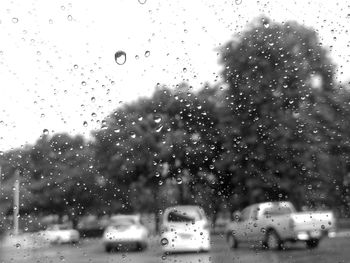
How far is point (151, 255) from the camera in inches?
115

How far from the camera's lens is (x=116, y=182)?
9.49 ft

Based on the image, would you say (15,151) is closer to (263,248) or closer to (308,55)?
(263,248)

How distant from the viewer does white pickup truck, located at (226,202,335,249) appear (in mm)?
2771

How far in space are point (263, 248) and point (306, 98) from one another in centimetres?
121

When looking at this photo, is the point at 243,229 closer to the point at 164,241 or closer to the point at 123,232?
the point at 164,241

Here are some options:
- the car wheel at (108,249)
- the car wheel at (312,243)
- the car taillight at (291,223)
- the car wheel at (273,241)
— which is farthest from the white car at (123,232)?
the car wheel at (312,243)

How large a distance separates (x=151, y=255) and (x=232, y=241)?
0.56 metres

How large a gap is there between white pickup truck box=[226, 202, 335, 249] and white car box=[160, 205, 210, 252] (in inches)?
7.2

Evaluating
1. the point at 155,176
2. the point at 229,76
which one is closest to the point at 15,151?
the point at 155,176

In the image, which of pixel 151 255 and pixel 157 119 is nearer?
pixel 151 255

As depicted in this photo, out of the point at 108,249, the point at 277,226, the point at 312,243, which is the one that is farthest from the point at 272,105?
the point at 108,249

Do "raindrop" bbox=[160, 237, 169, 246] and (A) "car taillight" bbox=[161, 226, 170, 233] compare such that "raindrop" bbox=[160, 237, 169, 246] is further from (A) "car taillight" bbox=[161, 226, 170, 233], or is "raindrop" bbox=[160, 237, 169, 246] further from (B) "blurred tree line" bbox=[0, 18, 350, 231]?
(B) "blurred tree line" bbox=[0, 18, 350, 231]

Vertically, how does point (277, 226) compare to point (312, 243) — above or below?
above

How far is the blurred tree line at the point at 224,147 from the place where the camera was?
9.36 ft
